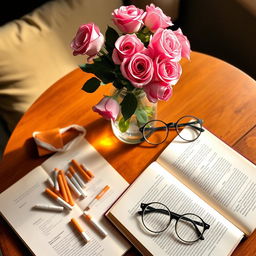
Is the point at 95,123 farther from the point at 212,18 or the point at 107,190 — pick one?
the point at 212,18

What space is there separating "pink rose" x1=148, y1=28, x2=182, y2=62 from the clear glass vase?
13 cm

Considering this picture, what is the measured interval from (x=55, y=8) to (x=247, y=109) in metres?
0.78

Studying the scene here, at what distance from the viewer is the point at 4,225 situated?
811mm

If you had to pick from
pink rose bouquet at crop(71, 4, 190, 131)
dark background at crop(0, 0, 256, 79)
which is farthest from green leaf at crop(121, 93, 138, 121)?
dark background at crop(0, 0, 256, 79)

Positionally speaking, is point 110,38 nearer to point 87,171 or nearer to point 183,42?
point 183,42

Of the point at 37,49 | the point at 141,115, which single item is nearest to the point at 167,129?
the point at 141,115

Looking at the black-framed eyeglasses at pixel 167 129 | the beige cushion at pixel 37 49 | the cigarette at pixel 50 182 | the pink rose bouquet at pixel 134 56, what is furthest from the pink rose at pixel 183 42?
the beige cushion at pixel 37 49

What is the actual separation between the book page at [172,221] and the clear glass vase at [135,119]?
117 millimetres

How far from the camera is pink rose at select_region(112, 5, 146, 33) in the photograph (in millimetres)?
665

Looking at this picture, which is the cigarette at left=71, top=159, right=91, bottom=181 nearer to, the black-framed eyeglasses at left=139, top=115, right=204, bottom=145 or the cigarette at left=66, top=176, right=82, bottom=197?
the cigarette at left=66, top=176, right=82, bottom=197

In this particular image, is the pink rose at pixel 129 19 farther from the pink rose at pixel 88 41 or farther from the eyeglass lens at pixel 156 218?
the eyeglass lens at pixel 156 218

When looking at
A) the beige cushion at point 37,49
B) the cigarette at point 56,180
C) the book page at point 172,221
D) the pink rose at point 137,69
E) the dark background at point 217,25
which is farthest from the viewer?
the dark background at point 217,25

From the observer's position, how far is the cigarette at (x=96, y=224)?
30.5 inches

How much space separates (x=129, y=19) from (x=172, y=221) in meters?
0.48
